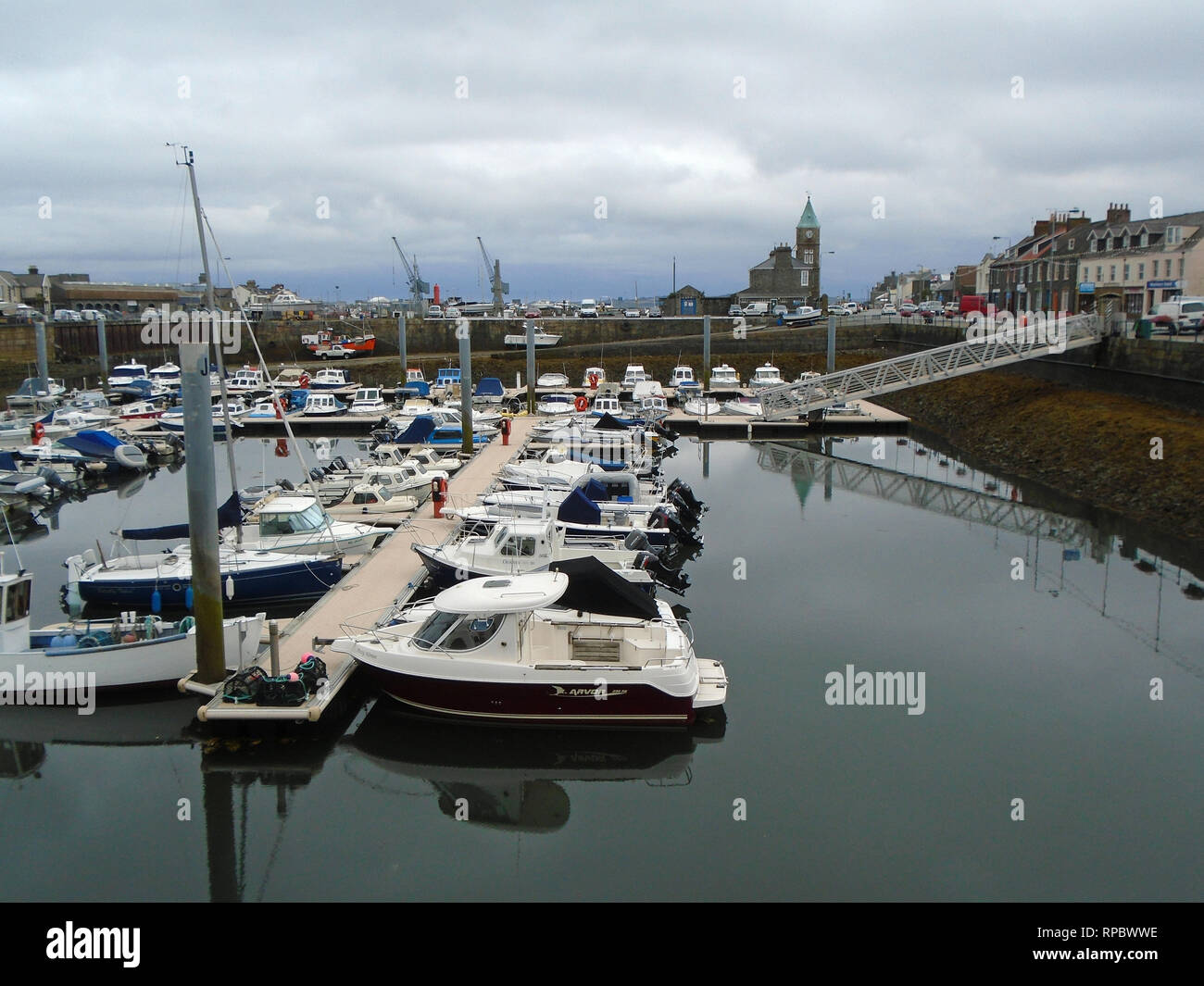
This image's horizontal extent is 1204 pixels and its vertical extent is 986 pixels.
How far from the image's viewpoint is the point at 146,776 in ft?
44.1

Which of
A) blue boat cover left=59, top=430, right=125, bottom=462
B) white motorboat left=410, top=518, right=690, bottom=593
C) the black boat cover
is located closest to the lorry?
white motorboat left=410, top=518, right=690, bottom=593

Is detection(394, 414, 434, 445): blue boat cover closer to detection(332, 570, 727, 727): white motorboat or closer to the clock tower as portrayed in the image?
detection(332, 570, 727, 727): white motorboat

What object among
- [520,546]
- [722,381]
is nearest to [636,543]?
[520,546]

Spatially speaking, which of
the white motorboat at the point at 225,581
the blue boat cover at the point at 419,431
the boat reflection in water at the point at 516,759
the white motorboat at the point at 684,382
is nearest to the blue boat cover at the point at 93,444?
the blue boat cover at the point at 419,431

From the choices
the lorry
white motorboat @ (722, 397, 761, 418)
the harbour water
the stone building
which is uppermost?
the stone building

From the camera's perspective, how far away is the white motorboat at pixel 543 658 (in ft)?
47.8

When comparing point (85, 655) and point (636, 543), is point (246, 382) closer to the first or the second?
point (636, 543)

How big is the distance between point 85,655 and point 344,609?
437 centimetres

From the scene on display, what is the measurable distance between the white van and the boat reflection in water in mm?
32366

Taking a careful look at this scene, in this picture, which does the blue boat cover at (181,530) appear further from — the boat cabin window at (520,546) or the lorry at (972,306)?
the lorry at (972,306)

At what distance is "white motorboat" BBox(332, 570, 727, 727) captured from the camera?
14.6 m

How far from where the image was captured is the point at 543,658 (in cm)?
1514
